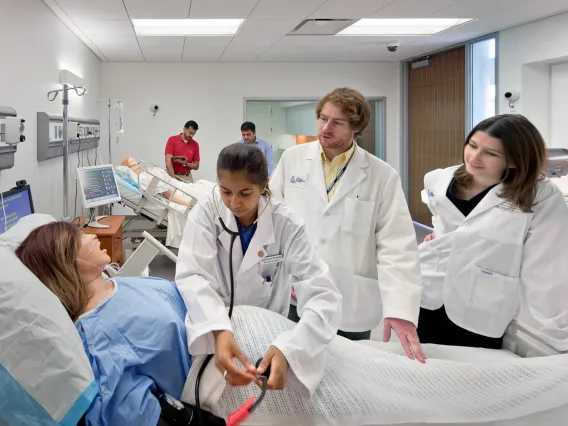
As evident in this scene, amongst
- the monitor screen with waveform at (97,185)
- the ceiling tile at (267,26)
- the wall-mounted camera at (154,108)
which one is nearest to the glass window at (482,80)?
the ceiling tile at (267,26)

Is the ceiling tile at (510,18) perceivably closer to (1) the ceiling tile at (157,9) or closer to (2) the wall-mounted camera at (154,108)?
(1) the ceiling tile at (157,9)

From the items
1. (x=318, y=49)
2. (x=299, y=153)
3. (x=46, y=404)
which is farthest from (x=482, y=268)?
(x=318, y=49)

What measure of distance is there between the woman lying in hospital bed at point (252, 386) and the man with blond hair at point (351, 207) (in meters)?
0.41

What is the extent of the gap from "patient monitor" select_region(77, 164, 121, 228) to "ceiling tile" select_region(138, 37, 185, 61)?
2.09m

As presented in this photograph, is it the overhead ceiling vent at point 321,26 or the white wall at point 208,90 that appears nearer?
the overhead ceiling vent at point 321,26

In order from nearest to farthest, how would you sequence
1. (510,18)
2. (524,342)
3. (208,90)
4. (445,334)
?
(524,342), (445,334), (510,18), (208,90)

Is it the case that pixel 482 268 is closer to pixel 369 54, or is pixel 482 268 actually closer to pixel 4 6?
pixel 4 6

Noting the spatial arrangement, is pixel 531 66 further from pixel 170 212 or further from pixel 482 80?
pixel 170 212

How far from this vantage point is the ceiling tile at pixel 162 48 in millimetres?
5543

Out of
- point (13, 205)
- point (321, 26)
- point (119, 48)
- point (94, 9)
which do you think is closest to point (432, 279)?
point (13, 205)

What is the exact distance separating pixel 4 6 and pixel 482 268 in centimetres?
292

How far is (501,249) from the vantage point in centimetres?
158

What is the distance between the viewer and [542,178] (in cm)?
160

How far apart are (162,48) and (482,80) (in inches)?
149
